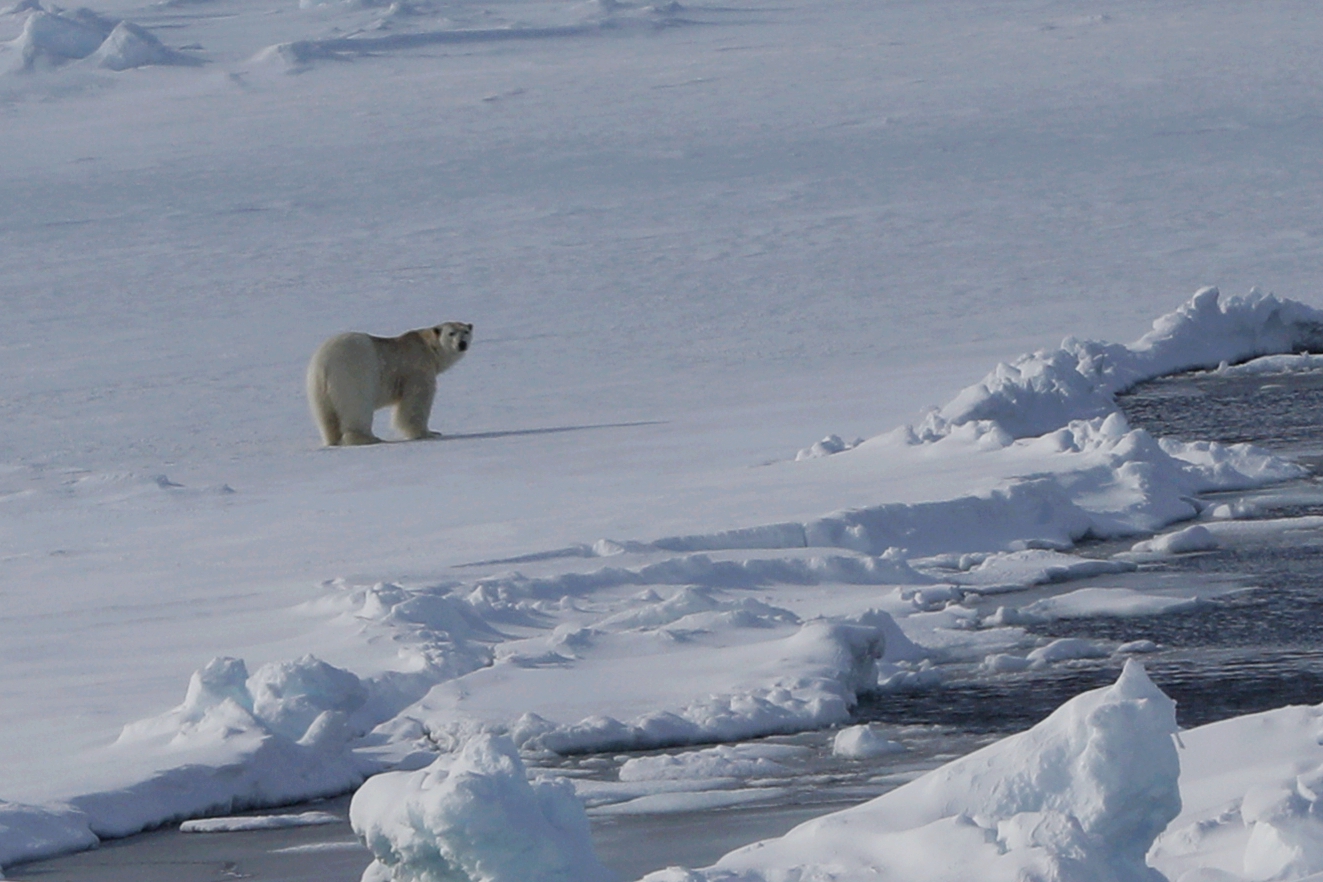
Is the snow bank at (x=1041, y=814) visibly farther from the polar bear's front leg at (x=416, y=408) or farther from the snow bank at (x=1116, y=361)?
the polar bear's front leg at (x=416, y=408)

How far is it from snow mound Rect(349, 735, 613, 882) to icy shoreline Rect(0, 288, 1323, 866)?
1064 millimetres

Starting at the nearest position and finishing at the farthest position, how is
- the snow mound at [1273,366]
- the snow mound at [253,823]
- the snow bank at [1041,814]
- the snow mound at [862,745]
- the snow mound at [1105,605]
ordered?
the snow bank at [1041,814]
the snow mound at [253,823]
the snow mound at [862,745]
the snow mound at [1105,605]
the snow mound at [1273,366]

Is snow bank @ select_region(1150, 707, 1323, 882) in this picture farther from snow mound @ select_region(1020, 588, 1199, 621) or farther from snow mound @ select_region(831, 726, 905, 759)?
snow mound @ select_region(1020, 588, 1199, 621)

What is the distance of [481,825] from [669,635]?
2268 mm

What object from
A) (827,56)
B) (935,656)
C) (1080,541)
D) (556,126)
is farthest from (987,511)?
(827,56)

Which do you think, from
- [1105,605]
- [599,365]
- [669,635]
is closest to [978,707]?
[669,635]

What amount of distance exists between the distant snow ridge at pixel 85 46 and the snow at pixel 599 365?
117 millimetres

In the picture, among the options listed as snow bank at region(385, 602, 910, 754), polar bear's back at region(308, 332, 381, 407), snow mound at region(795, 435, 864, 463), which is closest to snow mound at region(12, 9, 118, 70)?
polar bear's back at region(308, 332, 381, 407)

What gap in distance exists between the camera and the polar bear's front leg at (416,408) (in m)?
9.04

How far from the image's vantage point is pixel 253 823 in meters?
3.71

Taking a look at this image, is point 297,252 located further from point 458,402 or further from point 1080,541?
point 1080,541

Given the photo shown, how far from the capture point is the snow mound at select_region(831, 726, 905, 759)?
398 centimetres

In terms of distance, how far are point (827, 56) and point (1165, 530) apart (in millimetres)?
19193

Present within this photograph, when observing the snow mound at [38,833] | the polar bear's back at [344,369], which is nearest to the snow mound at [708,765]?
the snow mound at [38,833]
